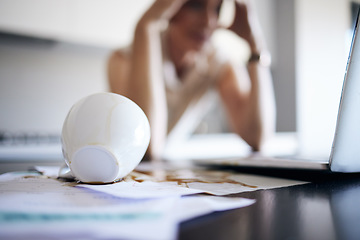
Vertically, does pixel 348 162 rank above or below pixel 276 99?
below

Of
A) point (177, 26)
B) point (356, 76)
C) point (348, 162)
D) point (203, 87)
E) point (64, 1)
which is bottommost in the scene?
point (348, 162)

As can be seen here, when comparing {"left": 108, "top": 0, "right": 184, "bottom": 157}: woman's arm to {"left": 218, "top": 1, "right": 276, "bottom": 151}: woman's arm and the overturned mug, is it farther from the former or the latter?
the overturned mug

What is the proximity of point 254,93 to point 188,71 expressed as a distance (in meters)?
0.49

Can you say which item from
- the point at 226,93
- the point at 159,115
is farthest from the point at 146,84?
the point at 226,93

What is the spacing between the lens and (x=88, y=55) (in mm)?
2523

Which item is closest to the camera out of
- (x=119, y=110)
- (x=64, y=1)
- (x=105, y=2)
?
(x=119, y=110)

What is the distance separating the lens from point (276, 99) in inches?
140

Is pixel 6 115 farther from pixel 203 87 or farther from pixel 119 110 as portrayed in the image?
pixel 119 110

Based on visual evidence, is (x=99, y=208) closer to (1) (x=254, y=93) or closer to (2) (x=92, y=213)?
(2) (x=92, y=213)

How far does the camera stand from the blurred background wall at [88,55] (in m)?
2.04

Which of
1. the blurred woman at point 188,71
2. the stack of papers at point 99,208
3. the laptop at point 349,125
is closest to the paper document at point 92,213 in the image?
the stack of papers at point 99,208

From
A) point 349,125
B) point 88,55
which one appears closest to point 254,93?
point 349,125

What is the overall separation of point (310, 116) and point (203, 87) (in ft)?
7.41

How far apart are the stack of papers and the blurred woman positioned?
0.58 meters
